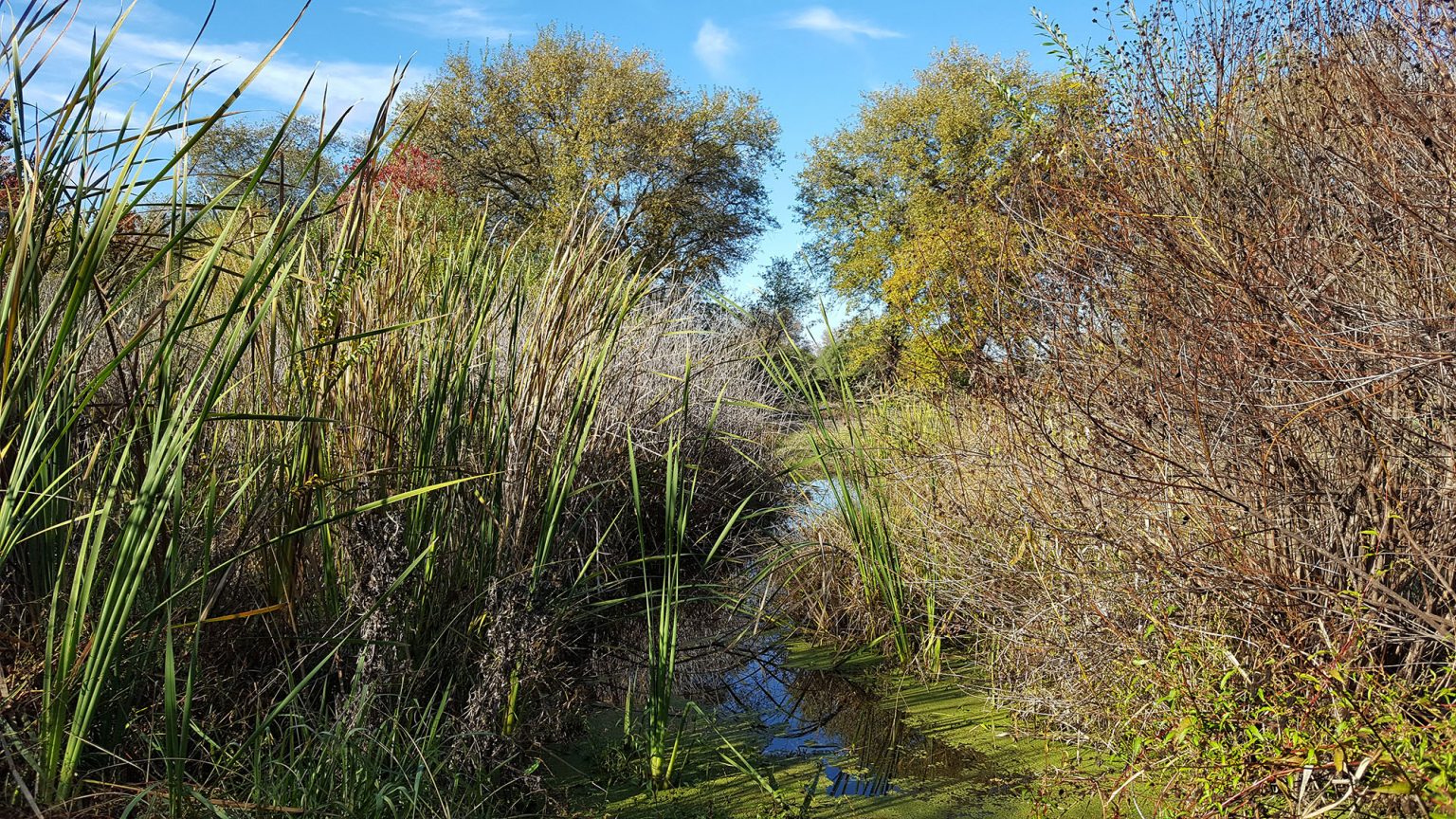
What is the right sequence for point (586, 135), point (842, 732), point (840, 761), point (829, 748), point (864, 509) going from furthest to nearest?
→ point (586, 135), point (864, 509), point (842, 732), point (829, 748), point (840, 761)

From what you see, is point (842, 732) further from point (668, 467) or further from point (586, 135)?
point (586, 135)

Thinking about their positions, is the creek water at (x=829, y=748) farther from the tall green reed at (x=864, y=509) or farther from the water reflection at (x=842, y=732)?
the tall green reed at (x=864, y=509)

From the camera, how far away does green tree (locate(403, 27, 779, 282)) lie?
27.0 meters

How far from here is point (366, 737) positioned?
2697 mm

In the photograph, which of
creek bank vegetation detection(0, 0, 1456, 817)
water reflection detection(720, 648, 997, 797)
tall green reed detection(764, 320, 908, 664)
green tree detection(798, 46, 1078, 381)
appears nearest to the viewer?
creek bank vegetation detection(0, 0, 1456, 817)

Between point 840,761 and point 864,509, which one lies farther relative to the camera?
point 864,509

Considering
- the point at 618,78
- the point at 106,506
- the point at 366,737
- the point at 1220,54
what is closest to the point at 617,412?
the point at 366,737

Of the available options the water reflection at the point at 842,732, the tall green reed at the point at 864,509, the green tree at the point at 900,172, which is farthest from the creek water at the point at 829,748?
the green tree at the point at 900,172

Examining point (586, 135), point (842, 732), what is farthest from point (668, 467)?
point (586, 135)

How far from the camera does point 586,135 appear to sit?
2686 cm

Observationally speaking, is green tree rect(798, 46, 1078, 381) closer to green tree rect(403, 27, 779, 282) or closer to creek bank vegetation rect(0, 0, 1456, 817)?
green tree rect(403, 27, 779, 282)

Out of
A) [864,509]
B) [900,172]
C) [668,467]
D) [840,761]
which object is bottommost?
[840,761]

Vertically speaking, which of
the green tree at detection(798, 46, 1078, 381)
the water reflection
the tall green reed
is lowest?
the water reflection

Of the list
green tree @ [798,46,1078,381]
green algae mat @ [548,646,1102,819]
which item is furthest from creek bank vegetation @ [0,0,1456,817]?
green tree @ [798,46,1078,381]
